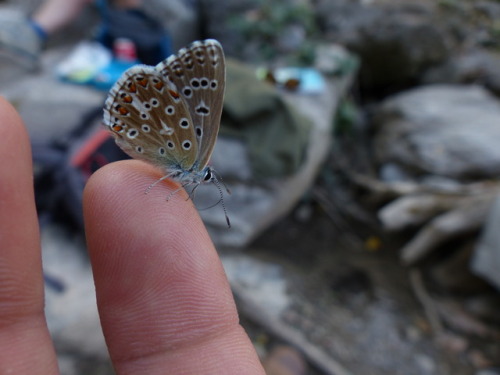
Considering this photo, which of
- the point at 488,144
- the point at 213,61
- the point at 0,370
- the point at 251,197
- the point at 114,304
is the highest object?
the point at 213,61

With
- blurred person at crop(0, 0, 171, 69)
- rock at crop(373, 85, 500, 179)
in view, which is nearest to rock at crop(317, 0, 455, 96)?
rock at crop(373, 85, 500, 179)

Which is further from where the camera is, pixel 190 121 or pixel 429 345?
pixel 429 345

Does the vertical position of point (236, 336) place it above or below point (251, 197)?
above

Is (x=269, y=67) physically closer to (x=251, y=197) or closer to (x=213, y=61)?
(x=251, y=197)

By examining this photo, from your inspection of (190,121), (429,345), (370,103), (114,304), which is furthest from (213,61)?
(370,103)

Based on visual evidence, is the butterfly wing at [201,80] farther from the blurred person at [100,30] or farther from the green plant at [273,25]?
the green plant at [273,25]

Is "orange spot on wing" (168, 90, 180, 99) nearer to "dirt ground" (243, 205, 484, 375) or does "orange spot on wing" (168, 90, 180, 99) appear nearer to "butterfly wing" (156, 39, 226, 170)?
"butterfly wing" (156, 39, 226, 170)

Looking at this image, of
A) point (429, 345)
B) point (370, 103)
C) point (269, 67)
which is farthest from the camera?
point (370, 103)

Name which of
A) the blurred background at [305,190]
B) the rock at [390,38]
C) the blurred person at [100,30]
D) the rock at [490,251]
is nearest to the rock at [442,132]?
the blurred background at [305,190]
